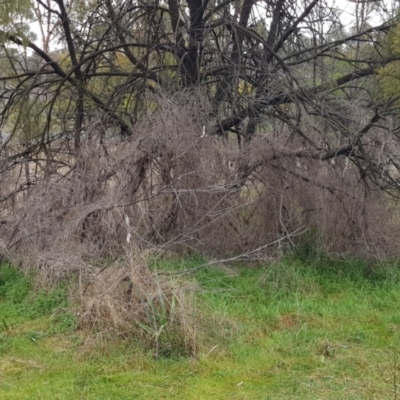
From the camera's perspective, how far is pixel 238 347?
16.0 feet

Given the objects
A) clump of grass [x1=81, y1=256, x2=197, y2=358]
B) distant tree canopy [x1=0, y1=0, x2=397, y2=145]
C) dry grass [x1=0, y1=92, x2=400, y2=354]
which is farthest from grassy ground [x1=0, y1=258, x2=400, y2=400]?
distant tree canopy [x1=0, y1=0, x2=397, y2=145]

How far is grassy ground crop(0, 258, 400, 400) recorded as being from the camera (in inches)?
164

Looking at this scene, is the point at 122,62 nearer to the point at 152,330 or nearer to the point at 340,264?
the point at 340,264

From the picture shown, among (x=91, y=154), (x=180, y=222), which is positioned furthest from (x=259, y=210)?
(x=91, y=154)

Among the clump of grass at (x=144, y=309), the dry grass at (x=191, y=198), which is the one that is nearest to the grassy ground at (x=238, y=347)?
the clump of grass at (x=144, y=309)

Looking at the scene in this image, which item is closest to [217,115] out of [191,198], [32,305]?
[191,198]

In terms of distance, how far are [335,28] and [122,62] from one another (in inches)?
165

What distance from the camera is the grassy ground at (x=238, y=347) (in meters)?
4.16

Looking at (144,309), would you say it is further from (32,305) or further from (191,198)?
(191,198)

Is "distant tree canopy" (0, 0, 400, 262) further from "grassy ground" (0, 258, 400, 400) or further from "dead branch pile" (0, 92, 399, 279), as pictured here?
"grassy ground" (0, 258, 400, 400)

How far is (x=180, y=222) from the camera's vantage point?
7.00m

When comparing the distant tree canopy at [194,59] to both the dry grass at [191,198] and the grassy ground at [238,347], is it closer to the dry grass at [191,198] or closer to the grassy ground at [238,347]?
the dry grass at [191,198]

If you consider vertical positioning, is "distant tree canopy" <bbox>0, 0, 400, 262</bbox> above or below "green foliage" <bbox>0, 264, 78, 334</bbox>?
above

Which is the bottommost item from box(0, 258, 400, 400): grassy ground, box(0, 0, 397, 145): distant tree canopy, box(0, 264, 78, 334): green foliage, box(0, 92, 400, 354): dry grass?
box(0, 258, 400, 400): grassy ground
